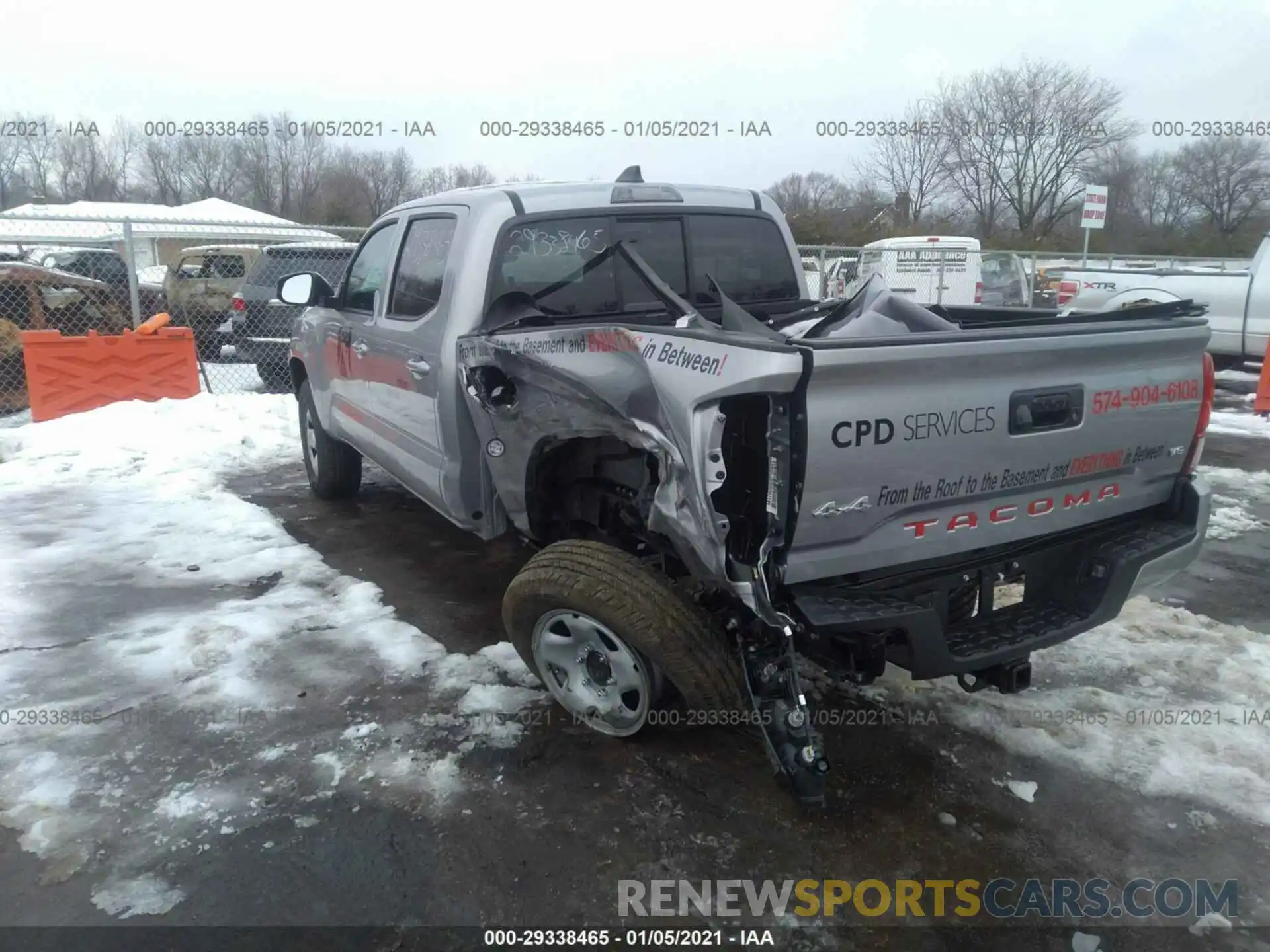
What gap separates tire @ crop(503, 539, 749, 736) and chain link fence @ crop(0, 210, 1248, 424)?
4512mm

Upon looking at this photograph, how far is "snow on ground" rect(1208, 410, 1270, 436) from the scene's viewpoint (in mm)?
9328

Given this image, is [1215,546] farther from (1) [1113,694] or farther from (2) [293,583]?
(2) [293,583]

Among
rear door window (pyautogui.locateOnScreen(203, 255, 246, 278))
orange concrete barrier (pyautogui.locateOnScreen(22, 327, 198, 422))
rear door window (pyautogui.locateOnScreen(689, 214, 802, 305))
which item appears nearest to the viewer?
rear door window (pyautogui.locateOnScreen(689, 214, 802, 305))

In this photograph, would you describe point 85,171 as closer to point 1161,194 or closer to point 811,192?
point 811,192

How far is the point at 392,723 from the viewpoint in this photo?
3576mm

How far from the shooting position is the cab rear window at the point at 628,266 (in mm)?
4062

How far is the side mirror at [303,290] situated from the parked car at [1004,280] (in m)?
13.2

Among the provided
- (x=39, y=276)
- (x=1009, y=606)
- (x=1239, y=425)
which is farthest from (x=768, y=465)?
(x=39, y=276)

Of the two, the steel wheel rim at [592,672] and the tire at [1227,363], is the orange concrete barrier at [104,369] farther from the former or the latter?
the tire at [1227,363]

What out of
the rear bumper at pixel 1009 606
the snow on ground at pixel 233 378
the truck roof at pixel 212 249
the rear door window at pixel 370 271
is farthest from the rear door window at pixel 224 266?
the rear bumper at pixel 1009 606

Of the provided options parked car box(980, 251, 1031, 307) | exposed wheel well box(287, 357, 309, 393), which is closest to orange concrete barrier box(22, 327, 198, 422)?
exposed wheel well box(287, 357, 309, 393)

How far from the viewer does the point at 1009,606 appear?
318 cm

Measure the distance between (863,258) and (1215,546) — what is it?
38.5 ft

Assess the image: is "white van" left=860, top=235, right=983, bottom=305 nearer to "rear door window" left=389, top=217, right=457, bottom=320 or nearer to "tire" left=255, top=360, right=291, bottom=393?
"tire" left=255, top=360, right=291, bottom=393
